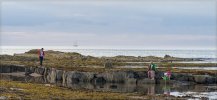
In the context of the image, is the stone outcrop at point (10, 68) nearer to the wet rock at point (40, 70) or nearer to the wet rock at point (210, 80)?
the wet rock at point (40, 70)

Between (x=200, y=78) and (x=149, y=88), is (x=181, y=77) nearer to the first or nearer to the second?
(x=200, y=78)

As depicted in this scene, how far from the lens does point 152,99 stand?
33.8 meters

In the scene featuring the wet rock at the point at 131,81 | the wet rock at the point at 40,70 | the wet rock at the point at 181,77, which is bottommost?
the wet rock at the point at 131,81

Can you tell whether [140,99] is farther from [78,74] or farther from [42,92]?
[78,74]

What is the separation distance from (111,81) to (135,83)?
3671 millimetres

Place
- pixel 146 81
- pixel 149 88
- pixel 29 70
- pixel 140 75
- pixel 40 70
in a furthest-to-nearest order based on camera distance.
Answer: pixel 29 70 → pixel 40 70 → pixel 140 75 → pixel 146 81 → pixel 149 88

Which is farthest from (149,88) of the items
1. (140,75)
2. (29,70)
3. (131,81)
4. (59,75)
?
(29,70)

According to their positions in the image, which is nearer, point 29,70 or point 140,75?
point 140,75

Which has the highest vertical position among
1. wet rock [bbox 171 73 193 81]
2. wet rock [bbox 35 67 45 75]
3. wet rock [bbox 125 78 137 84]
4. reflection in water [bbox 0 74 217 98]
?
wet rock [bbox 35 67 45 75]

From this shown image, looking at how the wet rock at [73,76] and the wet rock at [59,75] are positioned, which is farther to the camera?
the wet rock at [59,75]

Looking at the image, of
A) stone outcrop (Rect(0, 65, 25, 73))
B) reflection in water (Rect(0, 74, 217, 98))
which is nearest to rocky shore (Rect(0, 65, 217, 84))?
reflection in water (Rect(0, 74, 217, 98))

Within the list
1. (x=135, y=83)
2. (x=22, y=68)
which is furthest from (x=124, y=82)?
(x=22, y=68)

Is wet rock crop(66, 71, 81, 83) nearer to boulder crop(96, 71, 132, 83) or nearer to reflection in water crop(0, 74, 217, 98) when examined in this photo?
boulder crop(96, 71, 132, 83)

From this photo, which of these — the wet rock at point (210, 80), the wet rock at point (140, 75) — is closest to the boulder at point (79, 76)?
the wet rock at point (140, 75)
